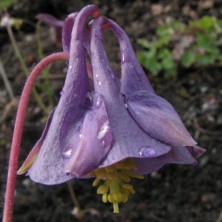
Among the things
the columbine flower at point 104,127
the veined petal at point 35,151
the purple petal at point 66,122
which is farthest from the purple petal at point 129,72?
the veined petal at point 35,151

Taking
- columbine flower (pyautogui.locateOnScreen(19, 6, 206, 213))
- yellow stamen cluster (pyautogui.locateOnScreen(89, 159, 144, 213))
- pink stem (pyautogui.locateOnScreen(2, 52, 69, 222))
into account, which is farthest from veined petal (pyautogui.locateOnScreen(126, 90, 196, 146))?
pink stem (pyautogui.locateOnScreen(2, 52, 69, 222))

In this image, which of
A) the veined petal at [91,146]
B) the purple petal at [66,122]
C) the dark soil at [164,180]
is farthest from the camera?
the dark soil at [164,180]

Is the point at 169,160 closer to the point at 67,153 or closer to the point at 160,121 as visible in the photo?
the point at 160,121

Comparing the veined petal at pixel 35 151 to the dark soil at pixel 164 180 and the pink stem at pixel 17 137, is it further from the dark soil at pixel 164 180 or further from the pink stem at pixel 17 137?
the dark soil at pixel 164 180

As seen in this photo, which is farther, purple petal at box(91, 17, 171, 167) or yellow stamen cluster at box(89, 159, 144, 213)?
yellow stamen cluster at box(89, 159, 144, 213)

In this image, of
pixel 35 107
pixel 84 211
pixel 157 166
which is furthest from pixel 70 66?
pixel 35 107

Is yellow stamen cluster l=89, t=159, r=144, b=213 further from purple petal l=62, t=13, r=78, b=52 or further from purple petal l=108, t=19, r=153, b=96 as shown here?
purple petal l=62, t=13, r=78, b=52

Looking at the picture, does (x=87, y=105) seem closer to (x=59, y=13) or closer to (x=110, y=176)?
(x=110, y=176)
